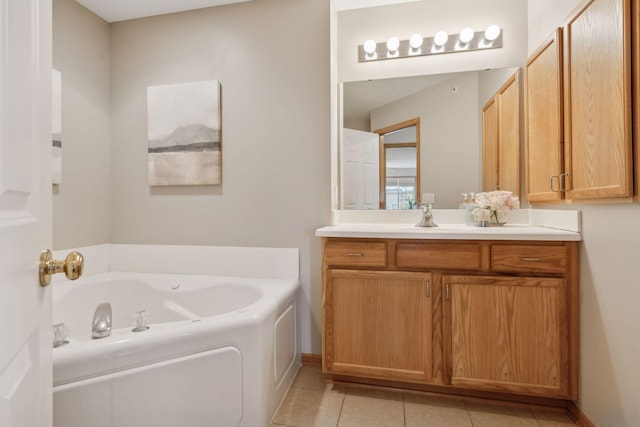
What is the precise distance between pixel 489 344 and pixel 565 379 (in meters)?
0.36

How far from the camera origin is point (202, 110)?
2344mm

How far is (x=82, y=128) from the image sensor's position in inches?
90.1

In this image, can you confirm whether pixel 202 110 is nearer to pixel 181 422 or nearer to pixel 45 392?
pixel 181 422

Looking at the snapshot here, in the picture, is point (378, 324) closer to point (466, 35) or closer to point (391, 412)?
point (391, 412)

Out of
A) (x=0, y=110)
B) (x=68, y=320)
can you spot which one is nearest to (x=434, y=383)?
(x=0, y=110)

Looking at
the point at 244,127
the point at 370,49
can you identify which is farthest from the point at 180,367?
the point at 370,49

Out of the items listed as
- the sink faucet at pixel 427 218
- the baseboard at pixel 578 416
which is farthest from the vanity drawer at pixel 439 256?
the baseboard at pixel 578 416

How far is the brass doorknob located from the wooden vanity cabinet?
135cm

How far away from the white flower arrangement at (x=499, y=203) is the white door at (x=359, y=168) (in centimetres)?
72

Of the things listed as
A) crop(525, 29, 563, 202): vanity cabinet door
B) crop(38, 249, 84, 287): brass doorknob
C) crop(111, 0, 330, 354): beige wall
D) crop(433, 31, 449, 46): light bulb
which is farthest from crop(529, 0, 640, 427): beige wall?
crop(38, 249, 84, 287): brass doorknob

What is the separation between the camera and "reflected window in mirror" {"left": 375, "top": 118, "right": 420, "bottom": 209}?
232 centimetres

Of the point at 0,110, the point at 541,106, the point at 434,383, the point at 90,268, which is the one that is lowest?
the point at 434,383

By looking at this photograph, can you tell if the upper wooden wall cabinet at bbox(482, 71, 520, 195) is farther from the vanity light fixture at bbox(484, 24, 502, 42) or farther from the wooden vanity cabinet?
the wooden vanity cabinet

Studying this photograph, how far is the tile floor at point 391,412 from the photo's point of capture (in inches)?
63.3
